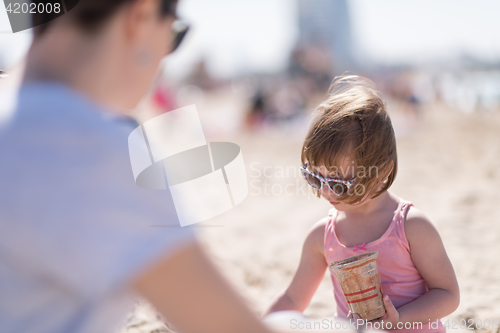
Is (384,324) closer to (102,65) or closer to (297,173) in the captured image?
(102,65)

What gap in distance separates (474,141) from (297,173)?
398 cm

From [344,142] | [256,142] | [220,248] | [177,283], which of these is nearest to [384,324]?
[344,142]

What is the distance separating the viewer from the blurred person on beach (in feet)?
2.24

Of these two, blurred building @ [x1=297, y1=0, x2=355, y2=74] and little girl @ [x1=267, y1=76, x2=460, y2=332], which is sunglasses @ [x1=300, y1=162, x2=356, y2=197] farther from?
blurred building @ [x1=297, y1=0, x2=355, y2=74]

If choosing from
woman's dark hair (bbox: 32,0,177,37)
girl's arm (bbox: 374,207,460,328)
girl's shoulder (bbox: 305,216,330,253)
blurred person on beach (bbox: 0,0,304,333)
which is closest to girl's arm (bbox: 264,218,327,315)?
girl's shoulder (bbox: 305,216,330,253)

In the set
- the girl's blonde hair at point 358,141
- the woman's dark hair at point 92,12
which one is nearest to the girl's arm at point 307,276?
the girl's blonde hair at point 358,141

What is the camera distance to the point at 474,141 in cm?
812

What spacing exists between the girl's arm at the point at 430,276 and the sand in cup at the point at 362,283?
3.4 inches

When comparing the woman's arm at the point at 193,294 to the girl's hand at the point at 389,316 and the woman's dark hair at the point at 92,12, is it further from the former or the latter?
the girl's hand at the point at 389,316

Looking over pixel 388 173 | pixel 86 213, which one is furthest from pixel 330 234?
pixel 86 213

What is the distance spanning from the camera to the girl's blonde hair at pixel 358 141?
1559mm

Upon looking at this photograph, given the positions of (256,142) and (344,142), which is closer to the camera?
(344,142)

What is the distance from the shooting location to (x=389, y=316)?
1.48m

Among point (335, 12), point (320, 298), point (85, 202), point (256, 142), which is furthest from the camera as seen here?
point (335, 12)
